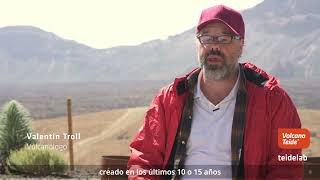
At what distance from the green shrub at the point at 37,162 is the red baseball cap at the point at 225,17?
5527 mm

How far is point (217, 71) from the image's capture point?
10.00ft

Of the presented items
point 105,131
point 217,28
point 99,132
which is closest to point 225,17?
point 217,28

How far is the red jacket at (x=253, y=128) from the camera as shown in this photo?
2883mm

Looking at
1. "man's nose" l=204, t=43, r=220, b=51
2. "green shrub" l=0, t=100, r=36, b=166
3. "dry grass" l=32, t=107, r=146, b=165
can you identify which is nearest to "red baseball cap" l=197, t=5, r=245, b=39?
"man's nose" l=204, t=43, r=220, b=51

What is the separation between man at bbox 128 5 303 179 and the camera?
296 cm

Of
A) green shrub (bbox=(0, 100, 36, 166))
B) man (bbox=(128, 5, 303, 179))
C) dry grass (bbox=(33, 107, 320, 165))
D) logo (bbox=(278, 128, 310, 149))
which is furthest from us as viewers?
dry grass (bbox=(33, 107, 320, 165))

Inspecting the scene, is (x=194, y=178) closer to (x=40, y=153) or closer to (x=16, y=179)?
(x=16, y=179)

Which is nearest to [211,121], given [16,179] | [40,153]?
[16,179]

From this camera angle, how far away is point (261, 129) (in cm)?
290

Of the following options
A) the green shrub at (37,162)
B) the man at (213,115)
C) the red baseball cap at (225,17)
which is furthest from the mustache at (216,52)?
the green shrub at (37,162)

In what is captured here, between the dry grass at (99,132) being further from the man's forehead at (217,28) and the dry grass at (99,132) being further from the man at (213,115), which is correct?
the man's forehead at (217,28)

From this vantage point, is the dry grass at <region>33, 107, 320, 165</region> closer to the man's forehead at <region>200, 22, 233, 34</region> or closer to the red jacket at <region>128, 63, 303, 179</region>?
the red jacket at <region>128, 63, 303, 179</region>

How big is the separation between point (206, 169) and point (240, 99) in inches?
14.9

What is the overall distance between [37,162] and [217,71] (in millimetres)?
5768
